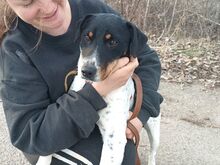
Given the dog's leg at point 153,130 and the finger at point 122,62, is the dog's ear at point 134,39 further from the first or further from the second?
the dog's leg at point 153,130

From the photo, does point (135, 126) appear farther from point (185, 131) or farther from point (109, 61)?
point (185, 131)

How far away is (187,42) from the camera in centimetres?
605

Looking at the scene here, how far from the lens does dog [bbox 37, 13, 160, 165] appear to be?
245 cm

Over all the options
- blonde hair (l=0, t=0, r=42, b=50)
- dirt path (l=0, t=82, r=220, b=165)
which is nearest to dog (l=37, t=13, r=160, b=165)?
blonde hair (l=0, t=0, r=42, b=50)

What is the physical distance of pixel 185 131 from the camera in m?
4.01

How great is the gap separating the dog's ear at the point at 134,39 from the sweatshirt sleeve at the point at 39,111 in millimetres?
325

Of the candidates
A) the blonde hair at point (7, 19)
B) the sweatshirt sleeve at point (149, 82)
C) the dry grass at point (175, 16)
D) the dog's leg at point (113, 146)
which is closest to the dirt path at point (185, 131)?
the sweatshirt sleeve at point (149, 82)

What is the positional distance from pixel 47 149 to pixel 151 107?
31.1 inches

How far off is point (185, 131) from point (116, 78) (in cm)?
160

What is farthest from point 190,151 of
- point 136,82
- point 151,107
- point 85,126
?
point 85,126

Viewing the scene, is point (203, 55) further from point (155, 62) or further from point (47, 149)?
point (47, 149)

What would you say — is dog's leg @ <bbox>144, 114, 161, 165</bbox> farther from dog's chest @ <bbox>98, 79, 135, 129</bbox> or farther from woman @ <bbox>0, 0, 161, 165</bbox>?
dog's chest @ <bbox>98, 79, 135, 129</bbox>

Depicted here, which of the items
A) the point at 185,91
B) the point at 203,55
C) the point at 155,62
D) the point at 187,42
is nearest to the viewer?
the point at 155,62

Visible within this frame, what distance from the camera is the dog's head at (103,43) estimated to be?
2426mm
